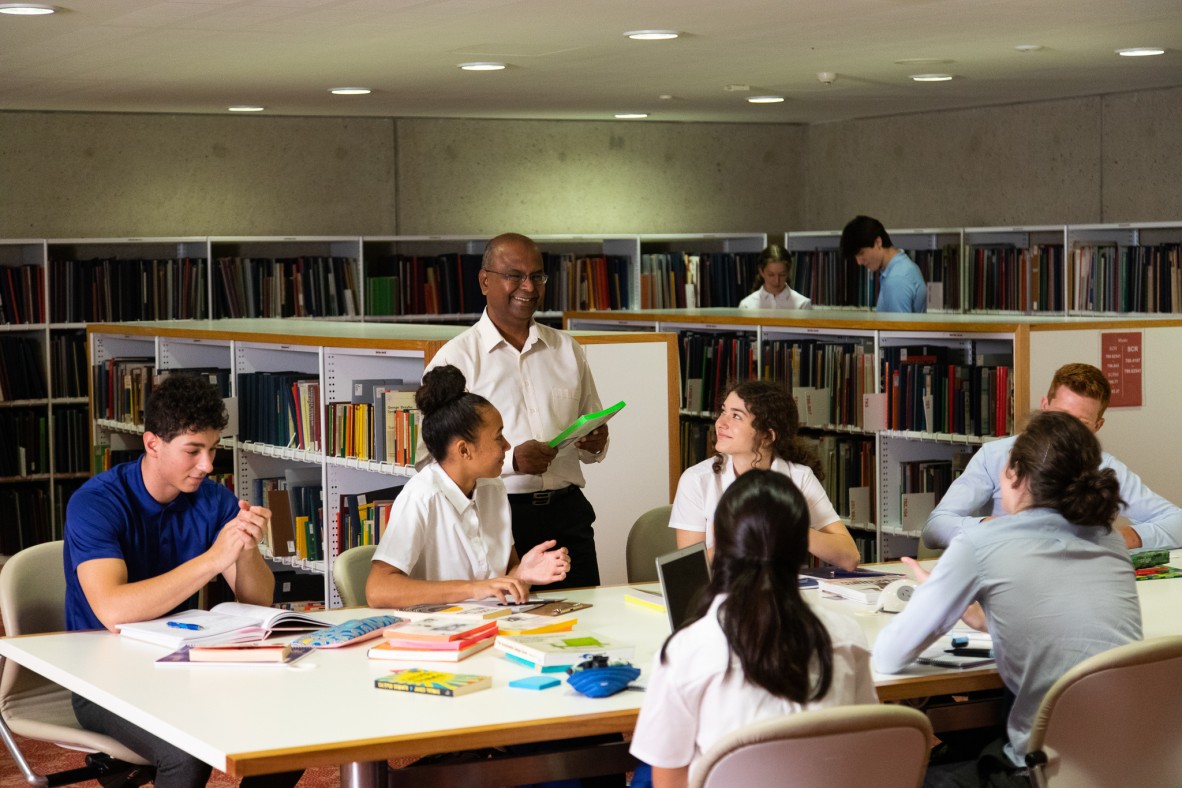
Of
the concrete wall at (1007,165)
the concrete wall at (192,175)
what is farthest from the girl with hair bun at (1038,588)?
the concrete wall at (192,175)

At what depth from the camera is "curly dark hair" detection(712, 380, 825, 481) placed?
173 inches

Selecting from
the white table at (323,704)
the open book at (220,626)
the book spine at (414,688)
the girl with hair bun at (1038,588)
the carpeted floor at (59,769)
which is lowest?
the carpeted floor at (59,769)

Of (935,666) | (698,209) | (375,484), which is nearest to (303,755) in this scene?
(935,666)

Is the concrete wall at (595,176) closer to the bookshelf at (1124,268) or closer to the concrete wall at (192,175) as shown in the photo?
the concrete wall at (192,175)

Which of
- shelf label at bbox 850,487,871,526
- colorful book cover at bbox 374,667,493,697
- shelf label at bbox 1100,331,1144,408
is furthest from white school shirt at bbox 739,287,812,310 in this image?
colorful book cover at bbox 374,667,493,697

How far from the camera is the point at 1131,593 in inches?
120

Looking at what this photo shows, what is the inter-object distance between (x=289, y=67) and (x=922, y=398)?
3518 mm

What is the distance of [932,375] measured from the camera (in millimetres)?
6254

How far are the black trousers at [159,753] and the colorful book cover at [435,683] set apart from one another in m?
0.39

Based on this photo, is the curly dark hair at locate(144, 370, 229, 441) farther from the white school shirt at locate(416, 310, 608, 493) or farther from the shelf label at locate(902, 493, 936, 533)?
the shelf label at locate(902, 493, 936, 533)

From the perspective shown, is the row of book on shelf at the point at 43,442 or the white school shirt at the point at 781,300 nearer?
the row of book on shelf at the point at 43,442

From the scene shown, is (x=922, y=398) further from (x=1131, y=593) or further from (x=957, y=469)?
(x=1131, y=593)

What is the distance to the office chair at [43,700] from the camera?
11.0ft

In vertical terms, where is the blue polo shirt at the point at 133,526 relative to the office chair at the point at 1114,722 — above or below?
above
